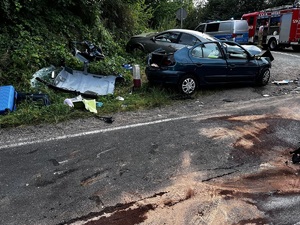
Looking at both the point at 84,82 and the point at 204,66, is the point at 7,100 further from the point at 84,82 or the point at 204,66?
the point at 204,66

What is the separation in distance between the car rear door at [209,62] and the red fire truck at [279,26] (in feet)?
42.0

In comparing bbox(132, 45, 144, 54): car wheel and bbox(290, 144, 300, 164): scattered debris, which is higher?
bbox(132, 45, 144, 54): car wheel

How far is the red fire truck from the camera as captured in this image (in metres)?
19.0

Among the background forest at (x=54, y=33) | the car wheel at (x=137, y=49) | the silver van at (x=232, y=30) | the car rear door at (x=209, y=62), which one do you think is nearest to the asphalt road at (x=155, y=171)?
the background forest at (x=54, y=33)

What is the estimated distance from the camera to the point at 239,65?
884 centimetres

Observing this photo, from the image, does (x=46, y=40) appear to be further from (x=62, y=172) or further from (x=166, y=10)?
(x=166, y=10)

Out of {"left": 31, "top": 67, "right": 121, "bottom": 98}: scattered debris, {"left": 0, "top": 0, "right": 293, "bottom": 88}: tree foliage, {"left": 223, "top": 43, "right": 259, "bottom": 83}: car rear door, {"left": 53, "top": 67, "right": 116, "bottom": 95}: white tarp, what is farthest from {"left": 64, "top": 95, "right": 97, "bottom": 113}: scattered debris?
{"left": 223, "top": 43, "right": 259, "bottom": 83}: car rear door

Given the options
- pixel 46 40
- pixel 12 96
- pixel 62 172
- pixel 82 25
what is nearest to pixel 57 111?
pixel 12 96

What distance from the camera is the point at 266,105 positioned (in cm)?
749

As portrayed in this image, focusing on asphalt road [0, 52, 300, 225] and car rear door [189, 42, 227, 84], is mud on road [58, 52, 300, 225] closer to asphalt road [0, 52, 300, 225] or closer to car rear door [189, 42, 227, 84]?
asphalt road [0, 52, 300, 225]

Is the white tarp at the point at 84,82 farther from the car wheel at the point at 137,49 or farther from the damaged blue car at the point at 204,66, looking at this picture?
the car wheel at the point at 137,49

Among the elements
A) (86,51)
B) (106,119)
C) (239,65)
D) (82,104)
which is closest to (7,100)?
(82,104)

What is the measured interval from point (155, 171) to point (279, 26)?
19.4 meters

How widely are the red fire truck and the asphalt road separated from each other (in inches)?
579
